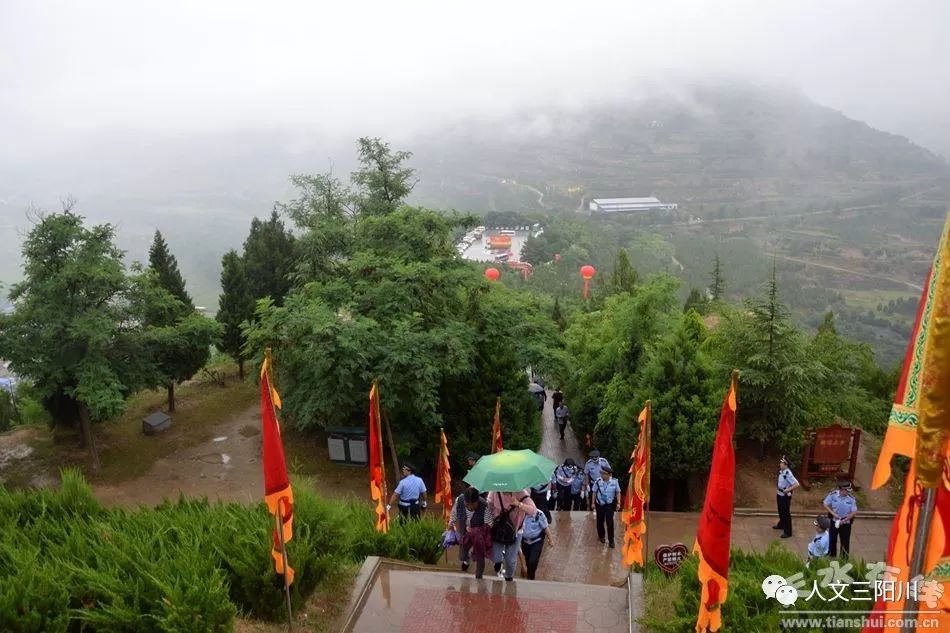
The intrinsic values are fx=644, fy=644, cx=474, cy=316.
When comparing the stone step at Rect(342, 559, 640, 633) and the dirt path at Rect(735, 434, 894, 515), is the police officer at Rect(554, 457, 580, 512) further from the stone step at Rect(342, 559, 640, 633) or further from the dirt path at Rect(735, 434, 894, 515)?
the stone step at Rect(342, 559, 640, 633)

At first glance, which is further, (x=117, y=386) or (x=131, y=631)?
(x=117, y=386)

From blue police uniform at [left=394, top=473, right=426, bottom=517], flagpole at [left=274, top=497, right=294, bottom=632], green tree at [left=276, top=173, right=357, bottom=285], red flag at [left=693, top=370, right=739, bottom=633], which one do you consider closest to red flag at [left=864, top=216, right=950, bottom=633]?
red flag at [left=693, top=370, right=739, bottom=633]

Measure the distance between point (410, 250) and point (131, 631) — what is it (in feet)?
39.6

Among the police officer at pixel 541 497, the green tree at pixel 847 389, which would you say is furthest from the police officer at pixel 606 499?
the green tree at pixel 847 389

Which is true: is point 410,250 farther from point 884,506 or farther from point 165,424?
point 884,506

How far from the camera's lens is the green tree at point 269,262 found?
23281 millimetres

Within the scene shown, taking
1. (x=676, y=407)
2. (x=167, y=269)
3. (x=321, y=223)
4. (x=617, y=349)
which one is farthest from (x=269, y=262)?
(x=676, y=407)

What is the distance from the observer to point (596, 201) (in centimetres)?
13162

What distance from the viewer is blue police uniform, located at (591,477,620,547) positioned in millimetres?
9898

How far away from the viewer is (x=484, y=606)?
7211 millimetres

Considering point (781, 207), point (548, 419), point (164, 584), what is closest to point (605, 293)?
point (548, 419)

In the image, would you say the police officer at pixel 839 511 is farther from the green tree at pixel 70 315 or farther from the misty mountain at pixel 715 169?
the misty mountain at pixel 715 169

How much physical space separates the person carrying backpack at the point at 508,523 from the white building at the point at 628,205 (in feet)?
382

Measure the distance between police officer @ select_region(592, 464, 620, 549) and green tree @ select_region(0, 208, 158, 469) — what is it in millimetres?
10597
